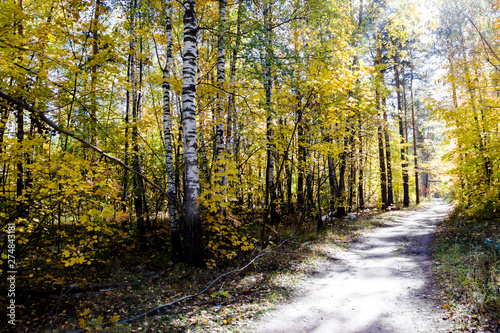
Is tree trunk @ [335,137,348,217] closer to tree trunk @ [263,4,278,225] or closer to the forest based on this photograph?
the forest

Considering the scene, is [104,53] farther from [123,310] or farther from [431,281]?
[431,281]

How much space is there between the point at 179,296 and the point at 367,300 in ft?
11.9

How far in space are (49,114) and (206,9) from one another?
6.79 m

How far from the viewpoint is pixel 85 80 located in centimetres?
650

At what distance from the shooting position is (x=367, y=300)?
189 inches

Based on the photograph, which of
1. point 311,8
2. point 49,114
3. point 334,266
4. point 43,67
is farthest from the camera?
point 311,8

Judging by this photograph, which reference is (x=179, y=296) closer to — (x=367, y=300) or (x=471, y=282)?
(x=367, y=300)

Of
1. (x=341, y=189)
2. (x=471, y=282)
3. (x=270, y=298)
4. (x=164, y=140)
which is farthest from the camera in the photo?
(x=341, y=189)

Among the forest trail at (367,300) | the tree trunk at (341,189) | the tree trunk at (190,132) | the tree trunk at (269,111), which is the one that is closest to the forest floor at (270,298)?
the forest trail at (367,300)

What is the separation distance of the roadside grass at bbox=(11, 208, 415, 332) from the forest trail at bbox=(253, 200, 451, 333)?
1.24ft

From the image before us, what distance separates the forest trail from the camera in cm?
400

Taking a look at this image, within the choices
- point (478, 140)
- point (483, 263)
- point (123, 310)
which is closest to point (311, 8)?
point (478, 140)

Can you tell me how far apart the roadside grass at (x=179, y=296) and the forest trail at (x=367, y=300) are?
379 millimetres

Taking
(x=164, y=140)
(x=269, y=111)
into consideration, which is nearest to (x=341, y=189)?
(x=269, y=111)
